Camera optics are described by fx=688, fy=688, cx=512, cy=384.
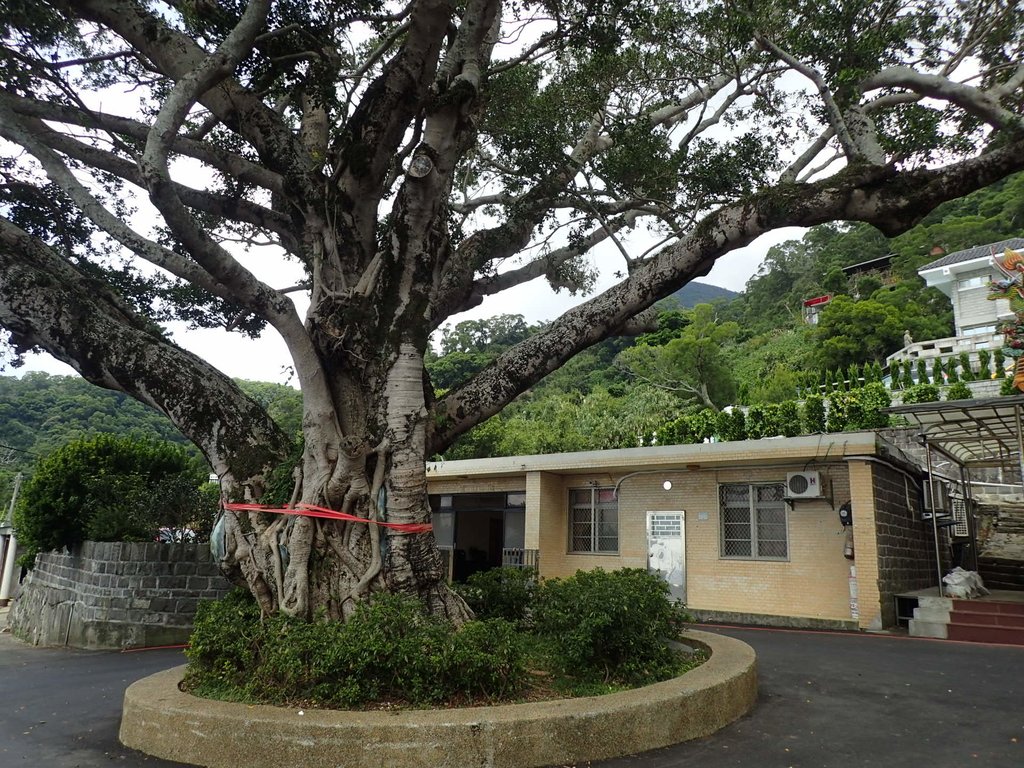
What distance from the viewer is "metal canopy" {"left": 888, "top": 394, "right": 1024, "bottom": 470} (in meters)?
8.81

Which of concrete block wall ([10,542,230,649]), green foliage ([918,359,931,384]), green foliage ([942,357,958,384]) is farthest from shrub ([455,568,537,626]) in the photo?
green foliage ([942,357,958,384])

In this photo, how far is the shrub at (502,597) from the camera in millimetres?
6664

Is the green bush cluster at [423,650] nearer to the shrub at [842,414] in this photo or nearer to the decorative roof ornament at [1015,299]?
the decorative roof ornament at [1015,299]

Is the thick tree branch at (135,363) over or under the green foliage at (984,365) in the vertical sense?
under

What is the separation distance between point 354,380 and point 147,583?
19.2ft

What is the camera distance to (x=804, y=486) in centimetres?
1183

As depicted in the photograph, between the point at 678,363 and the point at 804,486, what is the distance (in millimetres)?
17993

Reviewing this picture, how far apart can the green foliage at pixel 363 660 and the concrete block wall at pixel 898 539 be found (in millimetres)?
8526

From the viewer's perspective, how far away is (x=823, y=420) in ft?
45.5

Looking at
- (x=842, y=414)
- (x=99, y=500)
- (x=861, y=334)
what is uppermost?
(x=861, y=334)

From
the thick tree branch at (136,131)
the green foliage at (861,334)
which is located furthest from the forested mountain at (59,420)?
the thick tree branch at (136,131)

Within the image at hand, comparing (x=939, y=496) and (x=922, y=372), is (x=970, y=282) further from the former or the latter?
(x=939, y=496)

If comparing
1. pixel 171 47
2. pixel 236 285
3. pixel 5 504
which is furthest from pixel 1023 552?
pixel 5 504

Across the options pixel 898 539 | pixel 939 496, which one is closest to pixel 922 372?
pixel 939 496
